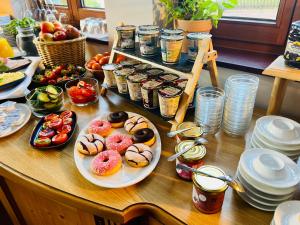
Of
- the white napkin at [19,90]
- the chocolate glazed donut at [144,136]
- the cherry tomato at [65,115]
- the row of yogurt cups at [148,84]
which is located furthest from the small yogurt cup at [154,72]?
the white napkin at [19,90]

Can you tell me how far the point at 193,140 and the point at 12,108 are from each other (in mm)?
740

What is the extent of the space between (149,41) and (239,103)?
0.36 metres

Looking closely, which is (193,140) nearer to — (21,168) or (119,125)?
(119,125)

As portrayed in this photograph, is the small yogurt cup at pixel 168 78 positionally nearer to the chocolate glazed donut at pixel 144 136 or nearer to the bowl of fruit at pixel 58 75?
the chocolate glazed donut at pixel 144 136

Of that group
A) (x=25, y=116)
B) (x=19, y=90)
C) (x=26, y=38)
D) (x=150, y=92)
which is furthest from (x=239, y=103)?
(x=26, y=38)

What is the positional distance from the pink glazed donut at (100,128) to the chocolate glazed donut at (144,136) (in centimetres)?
11

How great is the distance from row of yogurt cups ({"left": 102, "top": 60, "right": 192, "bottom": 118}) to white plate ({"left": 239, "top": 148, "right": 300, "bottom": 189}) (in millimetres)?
290

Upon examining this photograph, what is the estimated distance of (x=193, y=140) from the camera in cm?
66

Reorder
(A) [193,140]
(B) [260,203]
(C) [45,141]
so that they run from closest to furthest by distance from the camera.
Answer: (B) [260,203] → (A) [193,140] → (C) [45,141]

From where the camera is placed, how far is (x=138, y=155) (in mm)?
675

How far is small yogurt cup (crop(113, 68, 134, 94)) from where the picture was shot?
3.00 feet

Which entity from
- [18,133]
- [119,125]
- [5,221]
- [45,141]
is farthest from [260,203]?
[5,221]

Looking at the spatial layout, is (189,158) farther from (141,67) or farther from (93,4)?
(93,4)

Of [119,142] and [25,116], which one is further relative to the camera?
[25,116]
